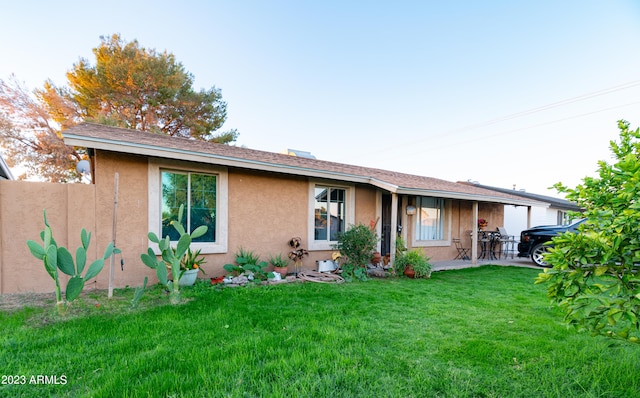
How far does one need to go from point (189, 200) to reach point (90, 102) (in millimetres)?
12017

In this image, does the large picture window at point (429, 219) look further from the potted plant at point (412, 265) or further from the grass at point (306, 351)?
the grass at point (306, 351)

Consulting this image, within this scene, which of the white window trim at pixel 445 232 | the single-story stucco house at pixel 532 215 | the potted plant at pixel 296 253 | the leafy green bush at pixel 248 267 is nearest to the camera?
the leafy green bush at pixel 248 267

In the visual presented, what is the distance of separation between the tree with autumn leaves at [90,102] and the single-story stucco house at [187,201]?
918cm

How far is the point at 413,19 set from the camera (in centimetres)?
1091

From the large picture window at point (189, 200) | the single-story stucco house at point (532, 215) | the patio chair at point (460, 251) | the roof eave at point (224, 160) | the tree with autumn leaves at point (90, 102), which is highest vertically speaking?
the tree with autumn leaves at point (90, 102)

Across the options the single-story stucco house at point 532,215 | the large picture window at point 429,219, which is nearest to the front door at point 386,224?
the large picture window at point 429,219

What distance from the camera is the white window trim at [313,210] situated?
734cm

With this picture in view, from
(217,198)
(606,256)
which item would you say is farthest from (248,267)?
(606,256)

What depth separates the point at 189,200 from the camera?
5848 mm

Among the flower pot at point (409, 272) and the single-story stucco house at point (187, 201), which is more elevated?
the single-story stucco house at point (187, 201)

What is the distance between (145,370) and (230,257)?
3.84 metres

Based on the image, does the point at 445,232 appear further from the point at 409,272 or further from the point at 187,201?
the point at 187,201

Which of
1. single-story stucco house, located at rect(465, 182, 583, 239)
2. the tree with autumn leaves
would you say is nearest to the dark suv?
single-story stucco house, located at rect(465, 182, 583, 239)

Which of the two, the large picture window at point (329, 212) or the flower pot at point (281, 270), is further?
the large picture window at point (329, 212)
